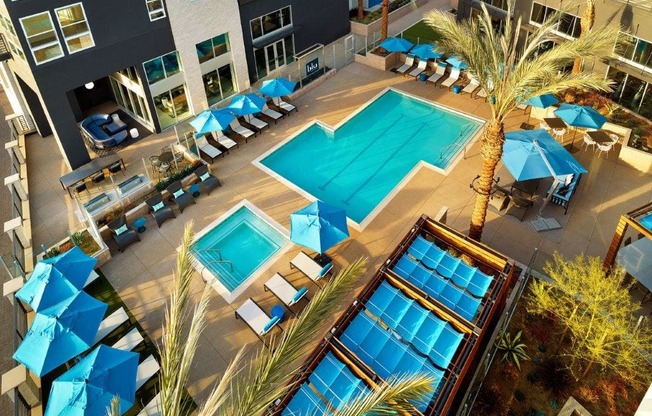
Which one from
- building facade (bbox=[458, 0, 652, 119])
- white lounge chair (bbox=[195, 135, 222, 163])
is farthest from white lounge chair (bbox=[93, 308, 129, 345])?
building facade (bbox=[458, 0, 652, 119])

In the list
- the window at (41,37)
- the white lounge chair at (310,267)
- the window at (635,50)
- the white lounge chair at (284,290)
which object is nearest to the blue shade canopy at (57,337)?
the white lounge chair at (284,290)

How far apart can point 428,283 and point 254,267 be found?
22.1 ft

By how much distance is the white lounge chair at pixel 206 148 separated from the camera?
2077cm

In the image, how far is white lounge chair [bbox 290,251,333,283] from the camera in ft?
49.2

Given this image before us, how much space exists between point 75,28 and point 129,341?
13.6 m

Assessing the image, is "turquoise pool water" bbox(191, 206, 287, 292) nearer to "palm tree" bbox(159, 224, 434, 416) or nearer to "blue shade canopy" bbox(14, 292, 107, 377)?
"blue shade canopy" bbox(14, 292, 107, 377)

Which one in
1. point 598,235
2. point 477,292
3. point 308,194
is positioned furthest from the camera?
point 308,194

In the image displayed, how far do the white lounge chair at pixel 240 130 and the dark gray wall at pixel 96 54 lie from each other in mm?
4851

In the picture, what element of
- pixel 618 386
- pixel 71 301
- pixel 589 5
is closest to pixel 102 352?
pixel 71 301

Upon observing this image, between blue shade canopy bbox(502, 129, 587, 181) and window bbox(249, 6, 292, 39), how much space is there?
16362 mm

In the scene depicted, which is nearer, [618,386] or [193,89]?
[618,386]

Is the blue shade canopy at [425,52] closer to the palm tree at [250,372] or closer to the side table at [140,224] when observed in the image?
the side table at [140,224]

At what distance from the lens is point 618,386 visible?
11906 millimetres

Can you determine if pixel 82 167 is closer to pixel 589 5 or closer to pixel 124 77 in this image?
pixel 124 77
